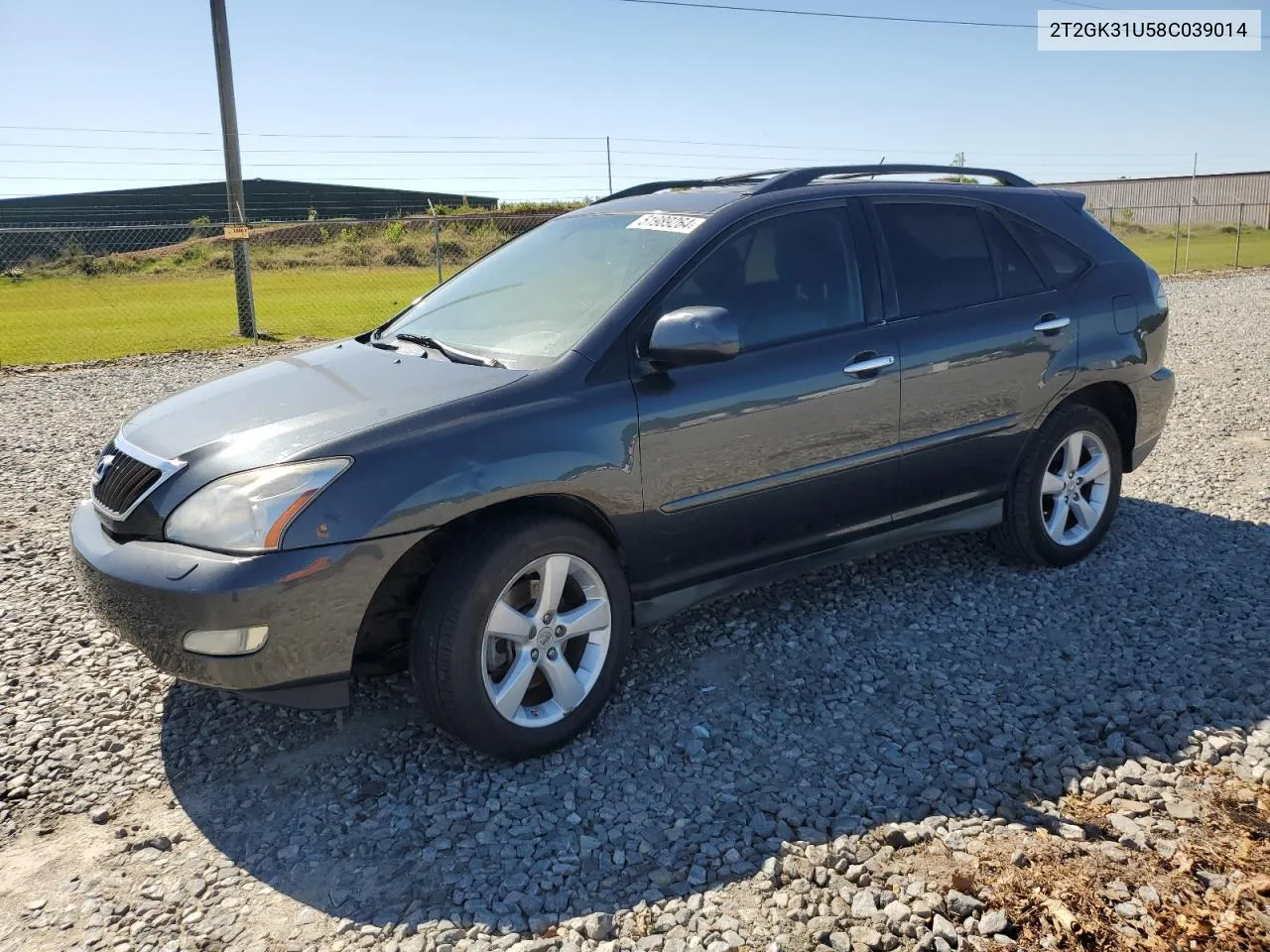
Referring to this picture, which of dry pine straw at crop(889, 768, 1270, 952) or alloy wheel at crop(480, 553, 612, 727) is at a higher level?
alloy wheel at crop(480, 553, 612, 727)

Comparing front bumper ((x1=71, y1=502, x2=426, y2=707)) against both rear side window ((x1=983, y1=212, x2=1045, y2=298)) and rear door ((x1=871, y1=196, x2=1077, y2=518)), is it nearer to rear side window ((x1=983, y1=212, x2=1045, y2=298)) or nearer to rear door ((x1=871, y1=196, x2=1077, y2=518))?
rear door ((x1=871, y1=196, x2=1077, y2=518))

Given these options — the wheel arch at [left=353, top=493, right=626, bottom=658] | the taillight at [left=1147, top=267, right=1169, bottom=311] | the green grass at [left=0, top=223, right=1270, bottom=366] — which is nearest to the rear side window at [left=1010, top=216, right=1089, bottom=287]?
the taillight at [left=1147, top=267, right=1169, bottom=311]

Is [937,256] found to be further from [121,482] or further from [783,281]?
[121,482]

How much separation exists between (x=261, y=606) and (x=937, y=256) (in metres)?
3.08

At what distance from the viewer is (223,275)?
97.7ft

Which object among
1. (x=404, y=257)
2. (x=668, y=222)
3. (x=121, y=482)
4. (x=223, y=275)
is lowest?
(x=121, y=482)

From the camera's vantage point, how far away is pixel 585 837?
2.99m

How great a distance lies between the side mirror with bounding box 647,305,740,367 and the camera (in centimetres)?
342

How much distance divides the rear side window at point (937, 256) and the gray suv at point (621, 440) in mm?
14

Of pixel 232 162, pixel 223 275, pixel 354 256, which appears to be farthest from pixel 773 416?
pixel 223 275

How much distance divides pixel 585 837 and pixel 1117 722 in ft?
6.19

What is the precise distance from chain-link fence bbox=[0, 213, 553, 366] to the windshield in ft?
33.9

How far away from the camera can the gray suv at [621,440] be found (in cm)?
304

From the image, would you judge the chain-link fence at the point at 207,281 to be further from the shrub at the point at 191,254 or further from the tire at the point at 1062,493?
the tire at the point at 1062,493
